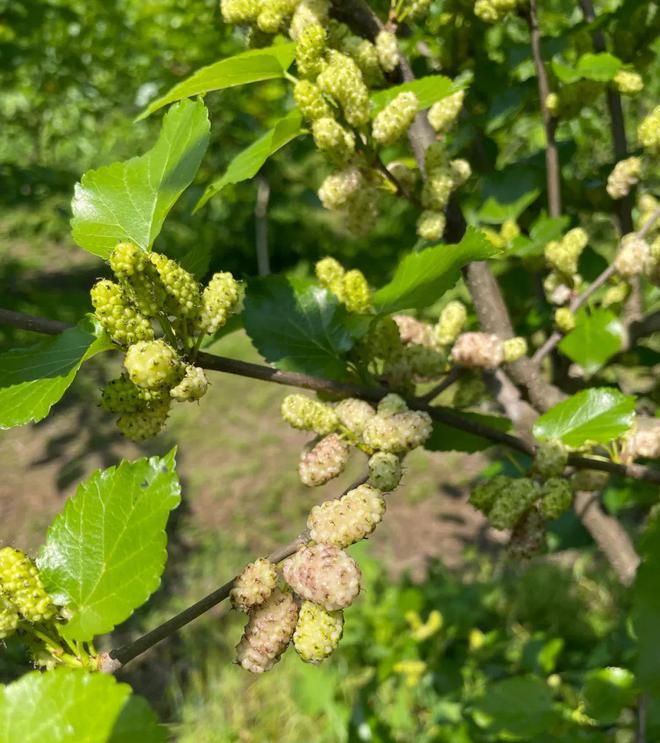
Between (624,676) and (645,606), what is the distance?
25.9 inches

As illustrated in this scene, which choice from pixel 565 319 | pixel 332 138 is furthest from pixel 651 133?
pixel 332 138

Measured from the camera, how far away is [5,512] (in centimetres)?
359

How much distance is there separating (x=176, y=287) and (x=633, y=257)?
0.70 meters

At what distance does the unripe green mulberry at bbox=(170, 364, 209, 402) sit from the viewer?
624 mm

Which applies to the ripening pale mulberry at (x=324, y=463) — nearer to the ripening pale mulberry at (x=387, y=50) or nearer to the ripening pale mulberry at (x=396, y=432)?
the ripening pale mulberry at (x=396, y=432)

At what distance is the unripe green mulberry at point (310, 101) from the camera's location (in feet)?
2.58

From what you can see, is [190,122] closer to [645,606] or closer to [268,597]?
[268,597]

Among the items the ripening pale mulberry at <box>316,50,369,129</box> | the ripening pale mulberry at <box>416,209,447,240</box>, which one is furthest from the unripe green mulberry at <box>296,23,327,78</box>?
the ripening pale mulberry at <box>416,209,447,240</box>

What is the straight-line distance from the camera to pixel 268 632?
61 cm

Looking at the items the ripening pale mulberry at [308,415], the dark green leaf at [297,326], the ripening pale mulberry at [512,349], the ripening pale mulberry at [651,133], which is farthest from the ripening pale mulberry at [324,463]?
the ripening pale mulberry at [651,133]

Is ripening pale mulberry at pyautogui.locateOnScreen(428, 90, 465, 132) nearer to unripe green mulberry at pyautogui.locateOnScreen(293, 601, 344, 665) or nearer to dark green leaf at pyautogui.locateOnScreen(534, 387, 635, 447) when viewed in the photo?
dark green leaf at pyautogui.locateOnScreen(534, 387, 635, 447)

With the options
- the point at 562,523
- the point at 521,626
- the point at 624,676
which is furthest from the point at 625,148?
the point at 521,626

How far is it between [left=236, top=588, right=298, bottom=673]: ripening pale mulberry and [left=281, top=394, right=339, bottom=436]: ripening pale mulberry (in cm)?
18

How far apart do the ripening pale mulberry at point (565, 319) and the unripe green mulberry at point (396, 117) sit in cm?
45
